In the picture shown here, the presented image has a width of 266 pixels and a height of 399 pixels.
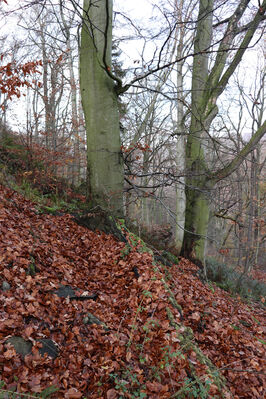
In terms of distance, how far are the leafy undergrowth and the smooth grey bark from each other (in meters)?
0.96

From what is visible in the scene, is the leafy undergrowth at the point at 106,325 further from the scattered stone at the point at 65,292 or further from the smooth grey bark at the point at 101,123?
the smooth grey bark at the point at 101,123

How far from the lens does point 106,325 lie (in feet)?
10.0

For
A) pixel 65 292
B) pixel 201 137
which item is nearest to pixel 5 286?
pixel 65 292

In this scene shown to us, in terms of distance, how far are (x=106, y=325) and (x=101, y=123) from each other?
388 centimetres

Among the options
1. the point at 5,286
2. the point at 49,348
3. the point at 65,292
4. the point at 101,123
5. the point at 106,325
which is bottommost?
the point at 106,325

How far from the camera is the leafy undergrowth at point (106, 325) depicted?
235 centimetres

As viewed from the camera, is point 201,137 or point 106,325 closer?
point 106,325

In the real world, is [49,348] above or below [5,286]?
below

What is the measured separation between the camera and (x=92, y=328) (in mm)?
2881

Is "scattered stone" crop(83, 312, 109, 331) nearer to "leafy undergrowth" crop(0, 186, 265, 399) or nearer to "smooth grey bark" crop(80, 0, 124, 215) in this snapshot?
"leafy undergrowth" crop(0, 186, 265, 399)

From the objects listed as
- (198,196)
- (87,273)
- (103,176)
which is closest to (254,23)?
(198,196)

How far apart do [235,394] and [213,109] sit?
664 cm

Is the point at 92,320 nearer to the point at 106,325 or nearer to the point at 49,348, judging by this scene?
the point at 106,325

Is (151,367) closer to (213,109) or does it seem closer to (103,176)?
(103,176)
